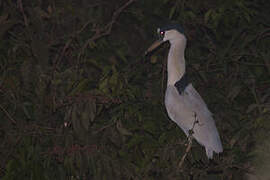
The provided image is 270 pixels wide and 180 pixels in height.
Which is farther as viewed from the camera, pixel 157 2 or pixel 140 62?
pixel 157 2

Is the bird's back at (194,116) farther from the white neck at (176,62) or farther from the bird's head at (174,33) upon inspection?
the bird's head at (174,33)

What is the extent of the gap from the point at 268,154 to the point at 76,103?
972mm

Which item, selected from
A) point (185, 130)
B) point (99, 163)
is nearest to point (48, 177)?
point (99, 163)

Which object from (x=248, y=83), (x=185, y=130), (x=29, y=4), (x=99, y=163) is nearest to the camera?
(x=99, y=163)

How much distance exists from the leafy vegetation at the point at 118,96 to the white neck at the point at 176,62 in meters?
0.20

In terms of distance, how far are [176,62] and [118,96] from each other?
325 millimetres

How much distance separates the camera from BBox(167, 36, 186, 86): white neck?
269 centimetres

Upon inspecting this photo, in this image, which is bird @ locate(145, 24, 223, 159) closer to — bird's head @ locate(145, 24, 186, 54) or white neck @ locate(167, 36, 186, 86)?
white neck @ locate(167, 36, 186, 86)

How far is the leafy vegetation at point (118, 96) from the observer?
8.37 feet

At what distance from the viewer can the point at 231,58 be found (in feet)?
10.4

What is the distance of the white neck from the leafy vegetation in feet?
0.66

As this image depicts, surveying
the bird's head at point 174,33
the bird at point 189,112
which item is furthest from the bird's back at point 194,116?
the bird's head at point 174,33

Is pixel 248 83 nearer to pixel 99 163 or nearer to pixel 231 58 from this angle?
pixel 231 58

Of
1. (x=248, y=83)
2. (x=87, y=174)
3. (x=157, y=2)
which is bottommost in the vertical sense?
(x=87, y=174)
